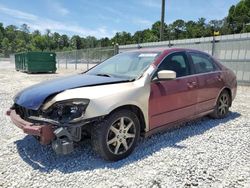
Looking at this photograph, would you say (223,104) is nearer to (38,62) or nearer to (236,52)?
(236,52)

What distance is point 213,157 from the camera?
12.1 feet

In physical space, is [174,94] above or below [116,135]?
above

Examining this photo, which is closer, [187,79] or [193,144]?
[193,144]

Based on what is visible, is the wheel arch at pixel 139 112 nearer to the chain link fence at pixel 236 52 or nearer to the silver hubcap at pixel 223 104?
the silver hubcap at pixel 223 104

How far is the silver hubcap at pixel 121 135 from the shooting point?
346 cm

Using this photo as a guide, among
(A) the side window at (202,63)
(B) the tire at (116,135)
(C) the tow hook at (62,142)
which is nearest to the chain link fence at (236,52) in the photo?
(A) the side window at (202,63)

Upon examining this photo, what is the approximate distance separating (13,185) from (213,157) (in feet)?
8.64

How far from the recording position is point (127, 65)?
14.6 feet

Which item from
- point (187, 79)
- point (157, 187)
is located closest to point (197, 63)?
point (187, 79)

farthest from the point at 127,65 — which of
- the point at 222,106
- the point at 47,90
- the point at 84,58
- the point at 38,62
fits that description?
the point at 84,58

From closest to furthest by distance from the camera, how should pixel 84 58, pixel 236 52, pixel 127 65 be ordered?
1. pixel 127 65
2. pixel 236 52
3. pixel 84 58

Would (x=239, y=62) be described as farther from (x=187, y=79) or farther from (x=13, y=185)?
(x=13, y=185)

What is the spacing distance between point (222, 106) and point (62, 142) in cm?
387

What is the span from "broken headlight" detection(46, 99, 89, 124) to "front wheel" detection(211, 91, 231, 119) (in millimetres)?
3353
